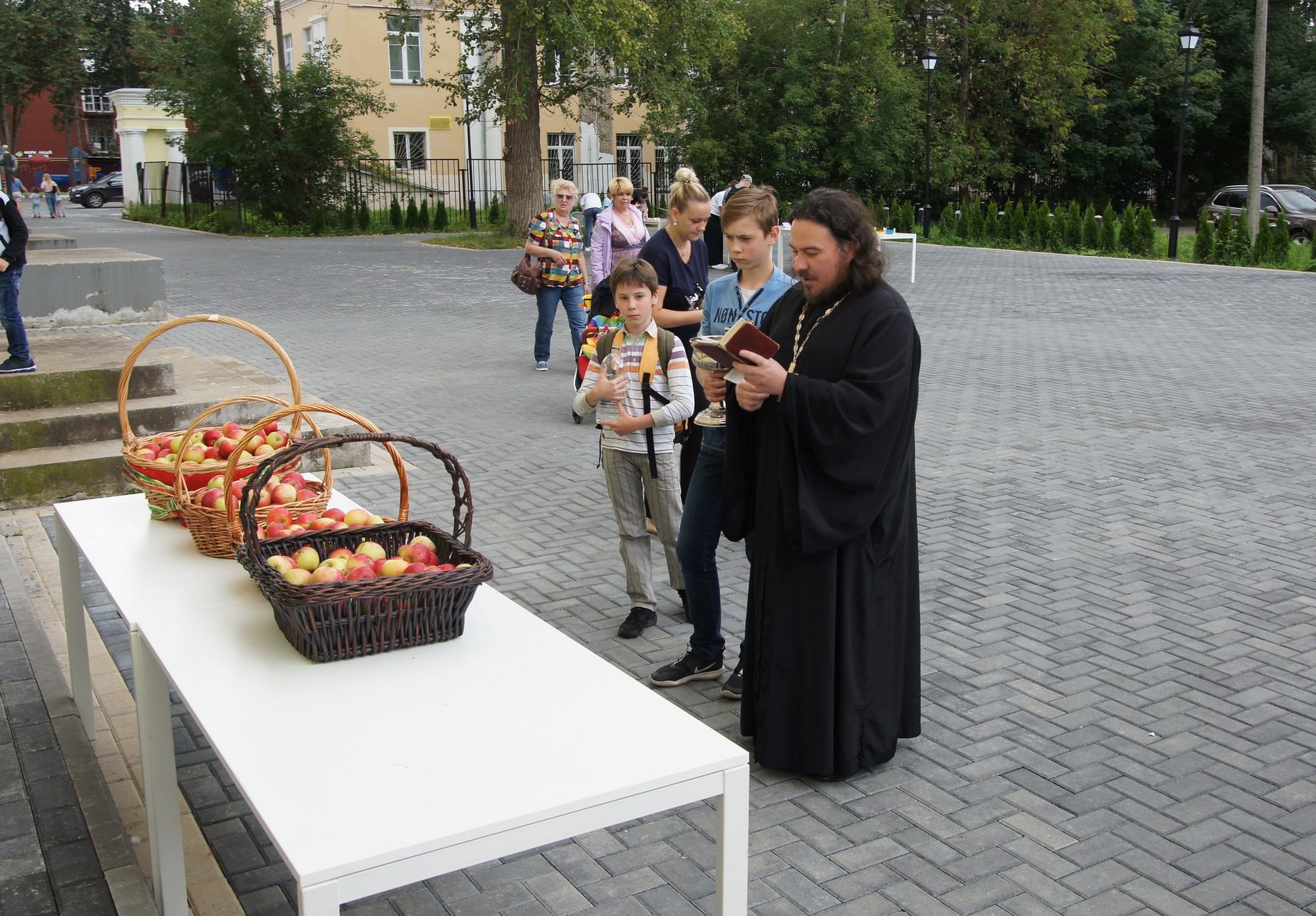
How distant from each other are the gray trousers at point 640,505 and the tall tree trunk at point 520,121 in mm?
21266

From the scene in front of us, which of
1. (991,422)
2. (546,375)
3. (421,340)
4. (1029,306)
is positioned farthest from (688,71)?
(991,422)

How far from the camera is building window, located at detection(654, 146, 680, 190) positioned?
38.2 m

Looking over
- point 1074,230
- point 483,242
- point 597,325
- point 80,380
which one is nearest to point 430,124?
point 483,242

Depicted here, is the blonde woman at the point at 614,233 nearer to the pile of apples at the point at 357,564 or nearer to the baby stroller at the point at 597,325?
the baby stroller at the point at 597,325

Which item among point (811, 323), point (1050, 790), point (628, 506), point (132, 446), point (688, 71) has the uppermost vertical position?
point (688, 71)

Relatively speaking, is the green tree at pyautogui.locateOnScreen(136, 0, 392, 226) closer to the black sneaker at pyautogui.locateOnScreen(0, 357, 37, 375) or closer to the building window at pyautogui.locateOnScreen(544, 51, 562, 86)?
the building window at pyautogui.locateOnScreen(544, 51, 562, 86)

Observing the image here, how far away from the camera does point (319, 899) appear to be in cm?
200

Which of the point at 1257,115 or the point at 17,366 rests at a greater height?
the point at 1257,115

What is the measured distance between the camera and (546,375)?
1181cm

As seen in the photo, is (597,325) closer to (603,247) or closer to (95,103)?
(603,247)

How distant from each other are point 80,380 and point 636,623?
5017 mm

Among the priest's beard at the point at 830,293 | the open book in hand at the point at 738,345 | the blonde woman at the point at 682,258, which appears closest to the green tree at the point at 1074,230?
the blonde woman at the point at 682,258

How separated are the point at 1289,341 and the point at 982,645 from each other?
10442 millimetres

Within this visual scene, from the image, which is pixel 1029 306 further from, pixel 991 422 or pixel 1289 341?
pixel 991 422
